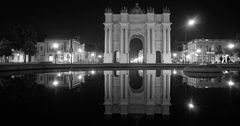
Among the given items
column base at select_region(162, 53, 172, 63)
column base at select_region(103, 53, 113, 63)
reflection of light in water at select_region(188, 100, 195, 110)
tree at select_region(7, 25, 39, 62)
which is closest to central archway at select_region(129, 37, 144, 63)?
column base at select_region(162, 53, 172, 63)

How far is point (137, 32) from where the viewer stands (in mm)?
74750

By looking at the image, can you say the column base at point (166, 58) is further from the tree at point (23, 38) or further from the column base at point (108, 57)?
the tree at point (23, 38)

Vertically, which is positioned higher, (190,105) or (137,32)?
(137,32)

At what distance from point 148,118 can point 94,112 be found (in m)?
1.88

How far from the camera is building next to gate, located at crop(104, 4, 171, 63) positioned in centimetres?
7219

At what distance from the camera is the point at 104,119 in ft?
21.5

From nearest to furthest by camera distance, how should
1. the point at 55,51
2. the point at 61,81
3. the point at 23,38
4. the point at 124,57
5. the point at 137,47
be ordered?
1. the point at 61,81
2. the point at 23,38
3. the point at 124,57
4. the point at 55,51
5. the point at 137,47

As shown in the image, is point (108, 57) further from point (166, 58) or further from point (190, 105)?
point (190, 105)

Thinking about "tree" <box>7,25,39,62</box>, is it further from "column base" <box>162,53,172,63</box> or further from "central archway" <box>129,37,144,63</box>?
"column base" <box>162,53,172,63</box>

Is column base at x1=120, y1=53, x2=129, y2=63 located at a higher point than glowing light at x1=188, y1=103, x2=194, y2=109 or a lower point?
higher

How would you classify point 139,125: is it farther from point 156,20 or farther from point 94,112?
point 156,20

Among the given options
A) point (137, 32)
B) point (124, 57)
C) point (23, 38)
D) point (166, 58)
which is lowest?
point (166, 58)

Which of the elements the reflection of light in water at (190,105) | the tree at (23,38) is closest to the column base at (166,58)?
the tree at (23,38)

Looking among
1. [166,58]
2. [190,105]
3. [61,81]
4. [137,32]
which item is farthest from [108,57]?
[190,105]
